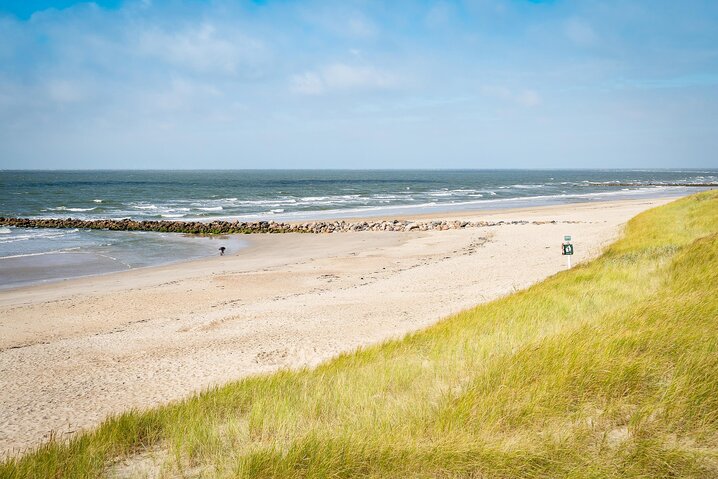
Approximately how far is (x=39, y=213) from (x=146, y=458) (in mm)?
53697

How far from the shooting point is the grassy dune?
3820 mm

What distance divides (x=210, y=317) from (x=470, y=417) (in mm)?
9514

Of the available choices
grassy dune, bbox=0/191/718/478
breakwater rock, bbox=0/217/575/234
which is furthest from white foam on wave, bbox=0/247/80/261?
grassy dune, bbox=0/191/718/478

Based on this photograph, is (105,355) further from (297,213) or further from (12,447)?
(297,213)

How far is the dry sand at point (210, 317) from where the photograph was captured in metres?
8.12

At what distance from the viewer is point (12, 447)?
6281 mm

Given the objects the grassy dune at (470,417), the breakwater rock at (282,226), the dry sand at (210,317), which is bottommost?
the dry sand at (210,317)

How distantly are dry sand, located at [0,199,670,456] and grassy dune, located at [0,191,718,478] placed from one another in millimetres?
2230

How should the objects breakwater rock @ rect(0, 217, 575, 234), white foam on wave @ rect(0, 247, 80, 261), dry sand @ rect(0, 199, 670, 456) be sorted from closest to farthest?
dry sand @ rect(0, 199, 670, 456)
white foam on wave @ rect(0, 247, 80, 261)
breakwater rock @ rect(0, 217, 575, 234)

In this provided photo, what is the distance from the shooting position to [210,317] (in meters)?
12.6

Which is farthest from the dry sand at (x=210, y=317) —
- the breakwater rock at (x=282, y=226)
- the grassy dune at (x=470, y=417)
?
the breakwater rock at (x=282, y=226)

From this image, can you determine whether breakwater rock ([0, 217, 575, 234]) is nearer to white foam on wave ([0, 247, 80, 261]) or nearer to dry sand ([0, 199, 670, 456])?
white foam on wave ([0, 247, 80, 261])

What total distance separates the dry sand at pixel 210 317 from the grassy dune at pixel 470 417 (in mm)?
2230

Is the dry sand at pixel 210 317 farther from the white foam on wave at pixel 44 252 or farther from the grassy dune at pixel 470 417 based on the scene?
the white foam on wave at pixel 44 252
